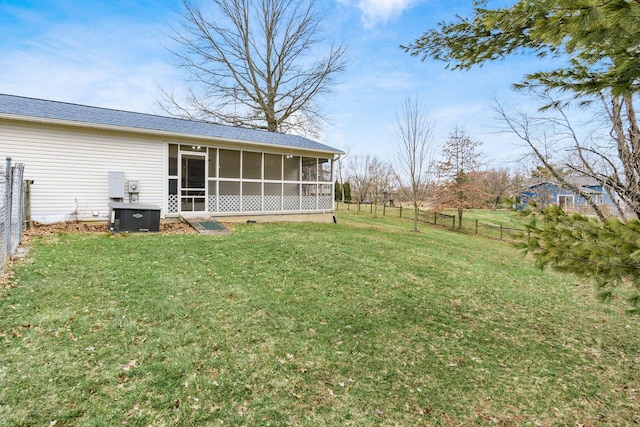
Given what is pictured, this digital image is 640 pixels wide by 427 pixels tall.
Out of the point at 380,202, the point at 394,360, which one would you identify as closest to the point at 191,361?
the point at 394,360

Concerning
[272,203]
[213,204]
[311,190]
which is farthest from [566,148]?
[213,204]

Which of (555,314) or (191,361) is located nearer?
(191,361)

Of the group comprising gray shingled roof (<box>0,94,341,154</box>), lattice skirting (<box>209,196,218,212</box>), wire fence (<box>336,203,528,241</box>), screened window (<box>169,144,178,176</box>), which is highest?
gray shingled roof (<box>0,94,341,154</box>)

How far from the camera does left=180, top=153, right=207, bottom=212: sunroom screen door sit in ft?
37.5

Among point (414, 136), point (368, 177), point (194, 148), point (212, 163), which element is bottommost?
point (212, 163)

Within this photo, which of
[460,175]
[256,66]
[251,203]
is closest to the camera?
[251,203]

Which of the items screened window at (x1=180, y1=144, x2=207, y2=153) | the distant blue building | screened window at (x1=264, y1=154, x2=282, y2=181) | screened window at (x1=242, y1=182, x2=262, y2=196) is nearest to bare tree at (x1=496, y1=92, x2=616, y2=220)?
the distant blue building

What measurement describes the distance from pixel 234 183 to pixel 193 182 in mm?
2348

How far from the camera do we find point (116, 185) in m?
9.66

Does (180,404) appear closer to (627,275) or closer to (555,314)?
(627,275)

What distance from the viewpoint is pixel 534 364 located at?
3.67 metres

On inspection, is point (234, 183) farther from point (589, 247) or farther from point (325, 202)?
point (589, 247)

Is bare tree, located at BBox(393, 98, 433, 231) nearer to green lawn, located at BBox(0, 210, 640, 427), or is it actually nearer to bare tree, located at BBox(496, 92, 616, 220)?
bare tree, located at BBox(496, 92, 616, 220)

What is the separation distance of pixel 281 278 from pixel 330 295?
1.03 metres
